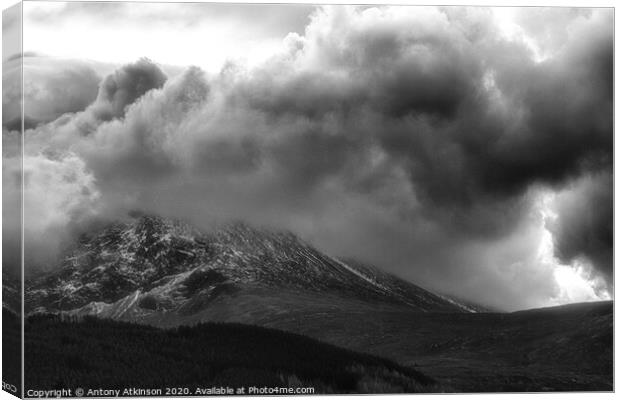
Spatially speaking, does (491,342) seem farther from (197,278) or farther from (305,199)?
(197,278)

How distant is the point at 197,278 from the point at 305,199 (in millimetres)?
4062

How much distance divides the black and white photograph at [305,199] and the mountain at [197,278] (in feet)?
0.22

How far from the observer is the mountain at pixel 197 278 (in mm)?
39719

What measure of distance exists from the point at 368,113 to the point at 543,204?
21.0 ft

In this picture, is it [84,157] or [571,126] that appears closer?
[84,157]

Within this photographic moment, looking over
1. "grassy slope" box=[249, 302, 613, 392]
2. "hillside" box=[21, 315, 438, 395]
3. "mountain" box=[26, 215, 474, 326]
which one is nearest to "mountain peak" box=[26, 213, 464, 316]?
"mountain" box=[26, 215, 474, 326]

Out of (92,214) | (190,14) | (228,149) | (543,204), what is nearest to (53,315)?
(92,214)

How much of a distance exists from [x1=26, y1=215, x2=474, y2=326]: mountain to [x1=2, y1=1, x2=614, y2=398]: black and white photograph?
7 cm

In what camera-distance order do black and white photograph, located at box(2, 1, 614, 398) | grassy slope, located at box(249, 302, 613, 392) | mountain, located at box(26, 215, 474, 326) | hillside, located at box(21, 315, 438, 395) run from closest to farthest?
1. hillside, located at box(21, 315, 438, 395)
2. black and white photograph, located at box(2, 1, 614, 398)
3. mountain, located at box(26, 215, 474, 326)
4. grassy slope, located at box(249, 302, 613, 392)

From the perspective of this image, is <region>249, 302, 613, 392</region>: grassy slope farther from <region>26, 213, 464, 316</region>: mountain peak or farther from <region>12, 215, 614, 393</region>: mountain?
<region>26, 213, 464, 316</region>: mountain peak

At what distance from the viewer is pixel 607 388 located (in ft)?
139

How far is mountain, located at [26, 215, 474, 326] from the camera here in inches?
1564

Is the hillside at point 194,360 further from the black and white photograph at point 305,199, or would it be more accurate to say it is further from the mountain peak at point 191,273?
the mountain peak at point 191,273

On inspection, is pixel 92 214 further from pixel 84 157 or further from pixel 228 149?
pixel 228 149
